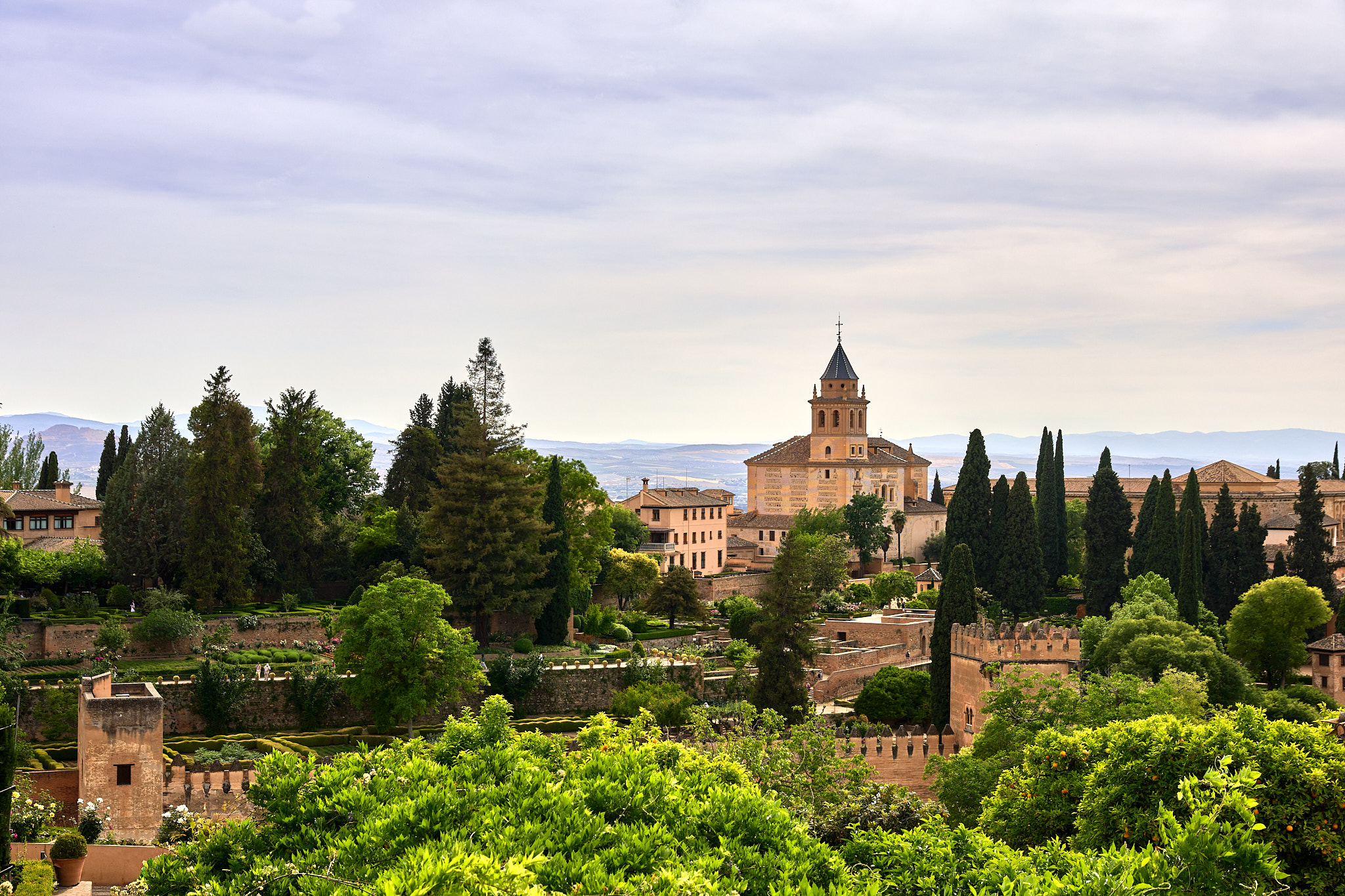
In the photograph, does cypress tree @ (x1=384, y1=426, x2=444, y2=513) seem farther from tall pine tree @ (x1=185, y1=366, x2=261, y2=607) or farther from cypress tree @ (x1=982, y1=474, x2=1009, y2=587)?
cypress tree @ (x1=982, y1=474, x2=1009, y2=587)

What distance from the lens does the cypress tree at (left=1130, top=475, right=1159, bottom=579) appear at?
59.4 metres

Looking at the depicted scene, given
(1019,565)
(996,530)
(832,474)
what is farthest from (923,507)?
(1019,565)

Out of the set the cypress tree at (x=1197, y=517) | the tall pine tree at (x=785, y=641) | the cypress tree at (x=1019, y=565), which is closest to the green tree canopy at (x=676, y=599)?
the cypress tree at (x=1019, y=565)

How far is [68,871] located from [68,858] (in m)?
0.29

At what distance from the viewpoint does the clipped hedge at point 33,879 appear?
2227 cm

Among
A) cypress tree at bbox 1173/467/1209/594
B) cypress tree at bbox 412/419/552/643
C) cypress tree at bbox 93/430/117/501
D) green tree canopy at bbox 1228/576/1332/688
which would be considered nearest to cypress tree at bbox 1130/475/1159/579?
cypress tree at bbox 1173/467/1209/594

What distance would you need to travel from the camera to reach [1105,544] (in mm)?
61312

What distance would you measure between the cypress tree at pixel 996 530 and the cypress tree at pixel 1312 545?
484 inches

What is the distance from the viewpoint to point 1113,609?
50.6 m

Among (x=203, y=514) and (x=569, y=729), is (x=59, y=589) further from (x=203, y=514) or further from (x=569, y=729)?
(x=569, y=729)

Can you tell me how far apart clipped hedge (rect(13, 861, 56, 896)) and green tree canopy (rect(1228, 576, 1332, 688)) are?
3961 cm

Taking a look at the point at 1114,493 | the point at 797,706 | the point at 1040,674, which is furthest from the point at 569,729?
the point at 1114,493

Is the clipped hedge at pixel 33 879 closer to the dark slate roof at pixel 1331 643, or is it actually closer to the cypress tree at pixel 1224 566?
the dark slate roof at pixel 1331 643

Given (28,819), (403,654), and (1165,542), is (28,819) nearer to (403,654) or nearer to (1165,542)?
(403,654)
